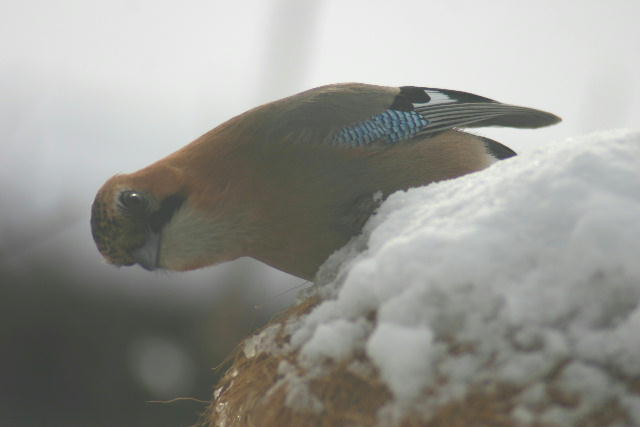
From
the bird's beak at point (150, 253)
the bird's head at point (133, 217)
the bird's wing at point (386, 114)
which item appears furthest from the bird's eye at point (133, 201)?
the bird's wing at point (386, 114)

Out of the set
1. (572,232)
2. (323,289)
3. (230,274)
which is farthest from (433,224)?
(230,274)

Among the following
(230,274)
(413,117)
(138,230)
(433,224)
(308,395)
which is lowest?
(230,274)

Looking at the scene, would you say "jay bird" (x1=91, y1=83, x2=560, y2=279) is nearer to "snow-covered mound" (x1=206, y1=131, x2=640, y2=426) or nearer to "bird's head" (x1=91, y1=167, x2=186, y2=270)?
"bird's head" (x1=91, y1=167, x2=186, y2=270)

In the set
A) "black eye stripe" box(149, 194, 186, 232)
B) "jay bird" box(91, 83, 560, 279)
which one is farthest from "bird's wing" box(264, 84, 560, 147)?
"black eye stripe" box(149, 194, 186, 232)

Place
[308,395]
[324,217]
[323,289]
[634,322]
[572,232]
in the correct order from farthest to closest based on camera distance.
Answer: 1. [324,217]
2. [323,289]
3. [308,395]
4. [572,232]
5. [634,322]

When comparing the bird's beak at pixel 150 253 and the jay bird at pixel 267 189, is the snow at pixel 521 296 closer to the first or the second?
the jay bird at pixel 267 189

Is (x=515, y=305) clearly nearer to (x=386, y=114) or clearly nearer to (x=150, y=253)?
(x=150, y=253)

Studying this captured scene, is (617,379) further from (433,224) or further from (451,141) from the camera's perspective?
(451,141)

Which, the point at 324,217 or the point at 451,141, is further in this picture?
the point at 451,141
